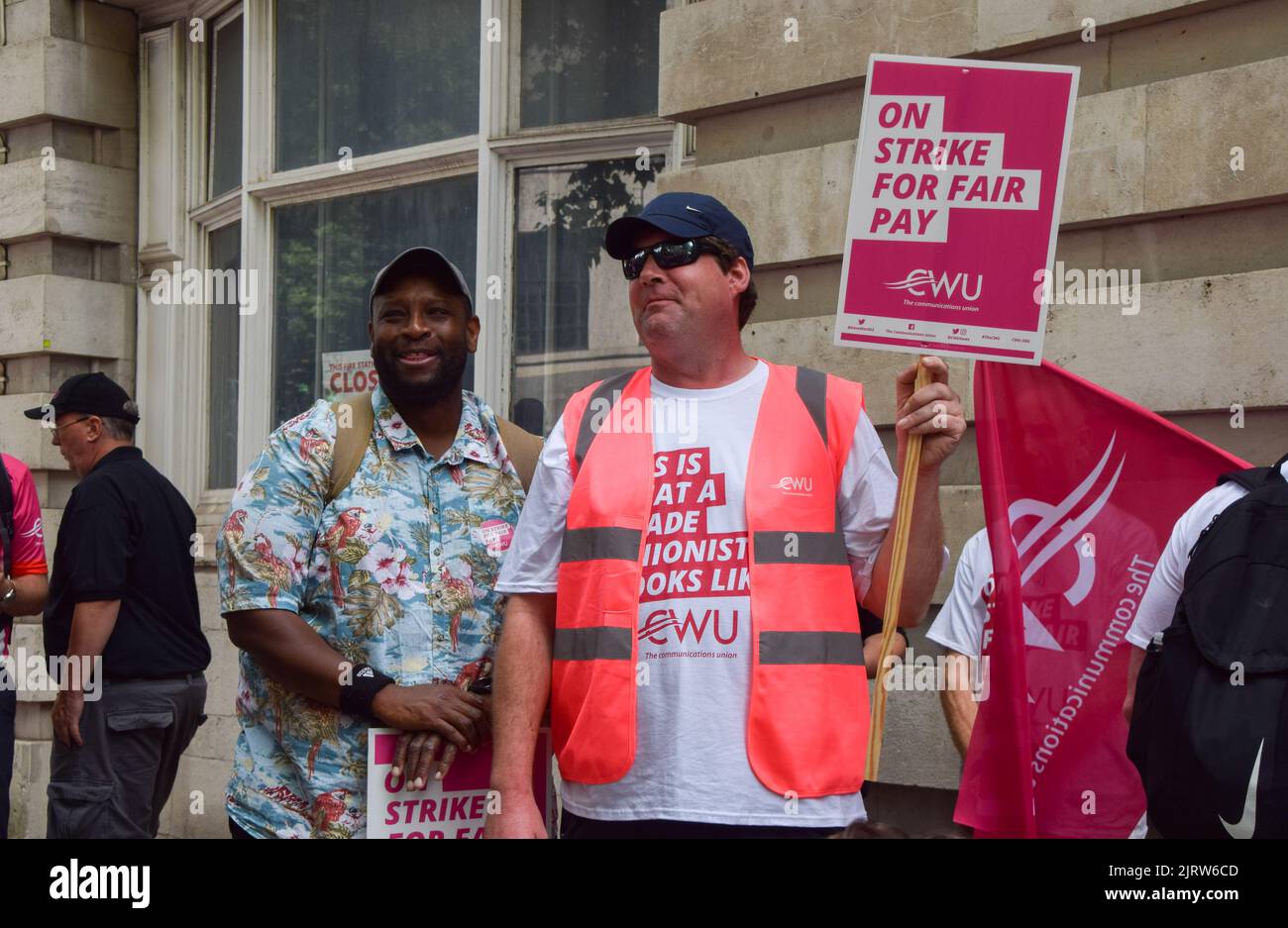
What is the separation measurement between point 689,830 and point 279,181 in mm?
6538

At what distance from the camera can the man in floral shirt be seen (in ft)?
11.4

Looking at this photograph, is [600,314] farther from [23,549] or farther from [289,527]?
[289,527]

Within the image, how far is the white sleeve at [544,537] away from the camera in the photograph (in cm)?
347

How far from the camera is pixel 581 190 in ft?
24.5

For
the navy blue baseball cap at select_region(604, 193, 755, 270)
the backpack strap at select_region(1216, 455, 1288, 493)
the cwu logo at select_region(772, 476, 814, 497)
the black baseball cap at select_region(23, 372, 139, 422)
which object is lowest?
the cwu logo at select_region(772, 476, 814, 497)

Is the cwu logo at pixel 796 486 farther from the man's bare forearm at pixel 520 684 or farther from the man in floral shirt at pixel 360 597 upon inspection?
the man in floral shirt at pixel 360 597

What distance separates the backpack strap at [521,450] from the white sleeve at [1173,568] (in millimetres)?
1516

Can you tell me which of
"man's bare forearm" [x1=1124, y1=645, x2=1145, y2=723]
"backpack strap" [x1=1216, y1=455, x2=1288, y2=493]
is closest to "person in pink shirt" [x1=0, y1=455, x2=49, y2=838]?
"man's bare forearm" [x1=1124, y1=645, x2=1145, y2=723]

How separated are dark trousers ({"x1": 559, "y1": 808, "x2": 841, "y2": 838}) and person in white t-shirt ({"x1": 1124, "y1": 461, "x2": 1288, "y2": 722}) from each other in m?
0.93

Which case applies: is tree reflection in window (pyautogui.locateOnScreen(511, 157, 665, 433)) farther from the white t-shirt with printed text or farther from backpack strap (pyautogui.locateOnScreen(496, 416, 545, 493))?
the white t-shirt with printed text

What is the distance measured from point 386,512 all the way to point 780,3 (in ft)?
11.5

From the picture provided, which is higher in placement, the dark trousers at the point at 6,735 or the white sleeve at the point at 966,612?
the white sleeve at the point at 966,612

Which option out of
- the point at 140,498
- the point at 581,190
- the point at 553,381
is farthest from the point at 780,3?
the point at 140,498

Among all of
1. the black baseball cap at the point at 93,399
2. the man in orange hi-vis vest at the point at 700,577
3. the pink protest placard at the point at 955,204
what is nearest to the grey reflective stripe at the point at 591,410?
the man in orange hi-vis vest at the point at 700,577
